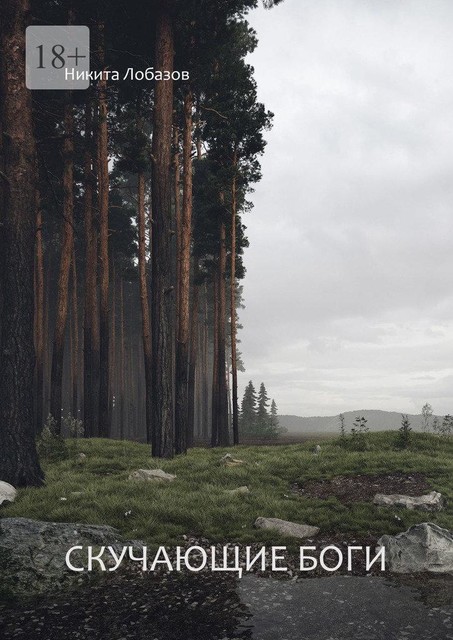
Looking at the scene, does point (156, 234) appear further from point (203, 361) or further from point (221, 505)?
point (203, 361)

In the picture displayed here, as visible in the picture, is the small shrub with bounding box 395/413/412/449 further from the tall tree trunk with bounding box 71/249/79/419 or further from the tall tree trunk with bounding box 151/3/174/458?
the tall tree trunk with bounding box 71/249/79/419

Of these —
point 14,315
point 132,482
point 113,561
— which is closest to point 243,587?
A: point 113,561

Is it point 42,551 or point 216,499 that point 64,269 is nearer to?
point 216,499

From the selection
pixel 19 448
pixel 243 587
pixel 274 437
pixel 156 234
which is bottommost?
pixel 274 437

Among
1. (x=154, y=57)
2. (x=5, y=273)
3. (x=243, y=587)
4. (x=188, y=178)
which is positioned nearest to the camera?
(x=243, y=587)

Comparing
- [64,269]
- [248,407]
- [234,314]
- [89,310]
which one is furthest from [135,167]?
[248,407]

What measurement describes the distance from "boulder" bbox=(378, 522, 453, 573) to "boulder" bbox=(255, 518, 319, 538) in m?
1.14

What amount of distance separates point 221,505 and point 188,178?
12249 millimetres

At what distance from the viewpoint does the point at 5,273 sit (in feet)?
32.5

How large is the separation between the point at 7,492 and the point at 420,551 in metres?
7.08

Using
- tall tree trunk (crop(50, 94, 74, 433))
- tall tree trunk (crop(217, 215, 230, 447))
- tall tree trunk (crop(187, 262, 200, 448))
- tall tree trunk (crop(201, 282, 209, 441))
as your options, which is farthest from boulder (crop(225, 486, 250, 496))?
tall tree trunk (crop(201, 282, 209, 441))

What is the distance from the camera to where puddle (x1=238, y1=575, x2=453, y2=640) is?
14.1 ft

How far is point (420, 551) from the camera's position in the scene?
6.04 m

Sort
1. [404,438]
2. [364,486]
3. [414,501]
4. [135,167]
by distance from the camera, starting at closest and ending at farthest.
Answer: [414,501] → [364,486] → [404,438] → [135,167]
